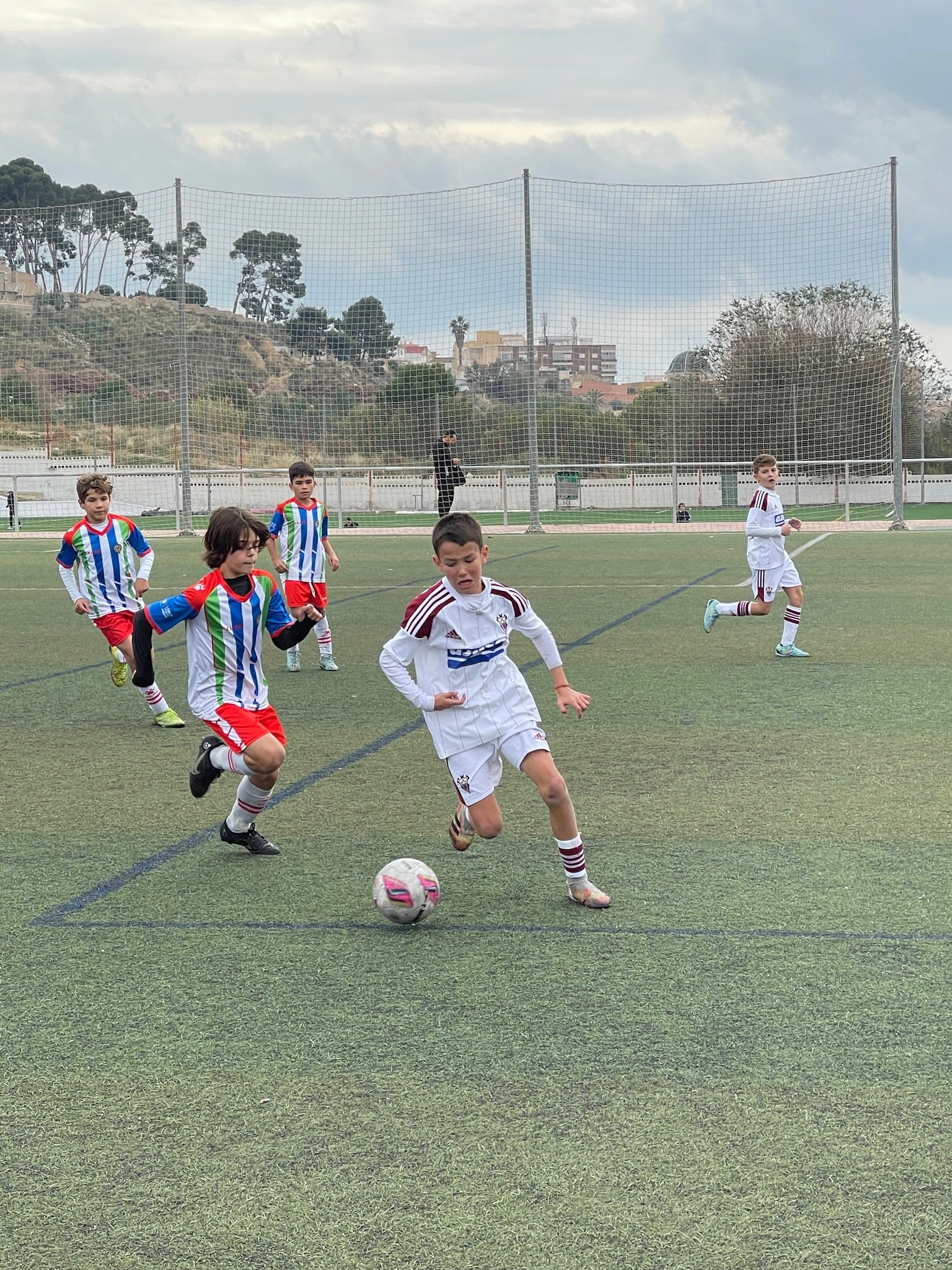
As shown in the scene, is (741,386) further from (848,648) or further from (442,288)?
(848,648)

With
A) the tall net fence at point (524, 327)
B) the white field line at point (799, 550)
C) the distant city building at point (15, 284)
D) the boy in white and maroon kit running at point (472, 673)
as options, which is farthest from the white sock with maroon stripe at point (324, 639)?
the distant city building at point (15, 284)

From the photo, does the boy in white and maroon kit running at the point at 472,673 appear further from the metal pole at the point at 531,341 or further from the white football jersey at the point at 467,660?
the metal pole at the point at 531,341

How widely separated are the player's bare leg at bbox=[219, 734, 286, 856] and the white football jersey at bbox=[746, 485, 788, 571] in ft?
20.0

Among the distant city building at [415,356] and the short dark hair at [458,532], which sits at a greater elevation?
the distant city building at [415,356]

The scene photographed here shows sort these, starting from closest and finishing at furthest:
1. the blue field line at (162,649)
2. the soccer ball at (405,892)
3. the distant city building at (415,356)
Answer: the soccer ball at (405,892)
the blue field line at (162,649)
the distant city building at (415,356)

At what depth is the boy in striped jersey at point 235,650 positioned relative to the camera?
209 inches

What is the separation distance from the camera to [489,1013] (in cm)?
363

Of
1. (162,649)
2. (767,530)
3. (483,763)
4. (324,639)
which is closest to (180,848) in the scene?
(483,763)

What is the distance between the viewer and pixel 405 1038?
346 cm

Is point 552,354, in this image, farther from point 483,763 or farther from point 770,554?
point 483,763

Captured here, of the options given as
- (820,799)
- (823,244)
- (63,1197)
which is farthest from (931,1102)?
(823,244)

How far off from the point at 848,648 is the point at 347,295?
75.4ft

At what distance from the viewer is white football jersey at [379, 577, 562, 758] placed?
187 inches

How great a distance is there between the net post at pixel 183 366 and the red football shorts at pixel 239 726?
78.4 ft
